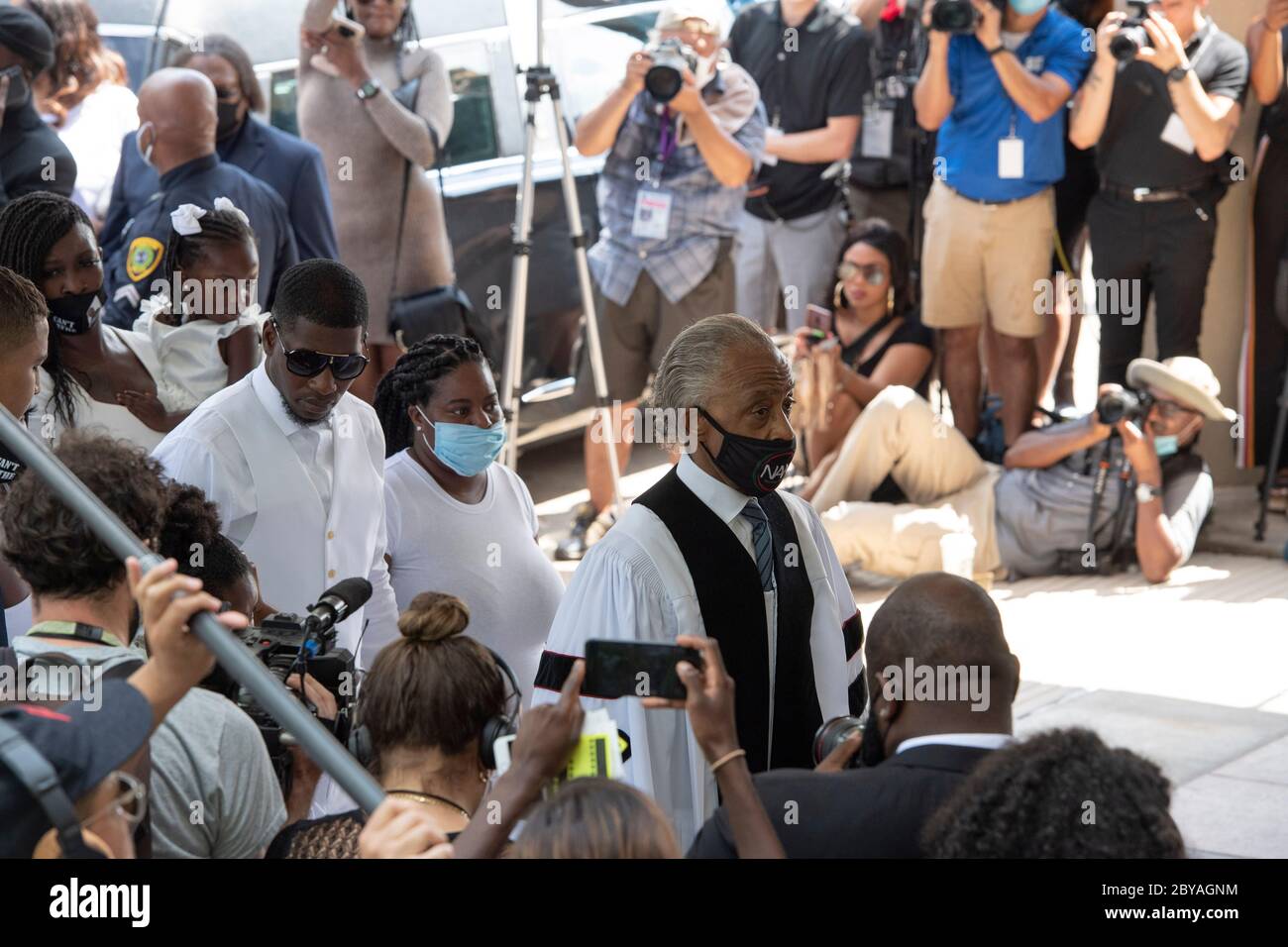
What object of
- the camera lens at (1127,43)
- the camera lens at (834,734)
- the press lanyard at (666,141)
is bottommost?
the camera lens at (834,734)

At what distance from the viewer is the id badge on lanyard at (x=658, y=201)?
24.8ft

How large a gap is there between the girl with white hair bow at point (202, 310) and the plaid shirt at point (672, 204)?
2941 millimetres

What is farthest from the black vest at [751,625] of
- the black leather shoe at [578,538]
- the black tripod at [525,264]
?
the black leather shoe at [578,538]

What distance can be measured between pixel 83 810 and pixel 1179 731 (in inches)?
169

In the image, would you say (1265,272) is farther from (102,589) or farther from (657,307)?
(102,589)

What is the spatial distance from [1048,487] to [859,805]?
489 cm

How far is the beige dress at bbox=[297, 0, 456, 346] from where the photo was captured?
695 centimetres

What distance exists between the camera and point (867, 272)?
25.0 ft

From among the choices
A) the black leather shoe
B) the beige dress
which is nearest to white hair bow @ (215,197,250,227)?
the beige dress

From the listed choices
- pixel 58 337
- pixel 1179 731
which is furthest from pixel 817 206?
pixel 58 337

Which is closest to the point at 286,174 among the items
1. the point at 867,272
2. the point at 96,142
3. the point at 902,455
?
the point at 96,142

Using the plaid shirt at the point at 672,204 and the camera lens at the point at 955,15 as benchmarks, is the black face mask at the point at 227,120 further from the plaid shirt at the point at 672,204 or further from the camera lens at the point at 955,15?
the camera lens at the point at 955,15

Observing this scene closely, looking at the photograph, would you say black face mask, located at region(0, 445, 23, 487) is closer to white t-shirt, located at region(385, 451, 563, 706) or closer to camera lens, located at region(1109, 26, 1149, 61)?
white t-shirt, located at region(385, 451, 563, 706)

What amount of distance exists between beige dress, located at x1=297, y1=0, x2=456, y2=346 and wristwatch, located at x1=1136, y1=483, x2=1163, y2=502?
304 centimetres
